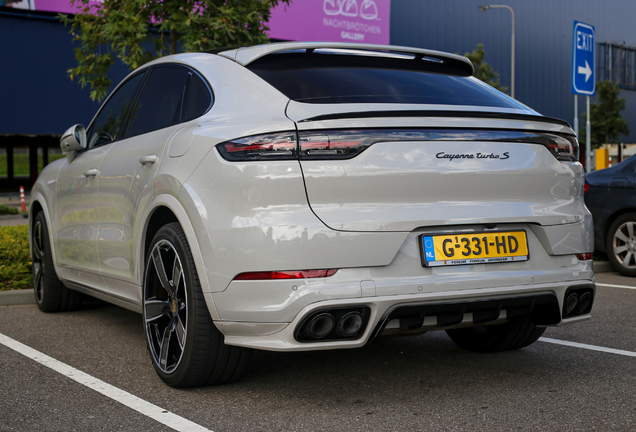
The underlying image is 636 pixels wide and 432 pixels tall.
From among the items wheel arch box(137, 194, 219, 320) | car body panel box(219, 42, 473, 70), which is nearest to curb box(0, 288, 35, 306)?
wheel arch box(137, 194, 219, 320)

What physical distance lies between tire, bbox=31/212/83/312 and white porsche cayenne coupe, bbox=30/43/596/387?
6.21ft

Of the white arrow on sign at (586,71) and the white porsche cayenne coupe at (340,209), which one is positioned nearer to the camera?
the white porsche cayenne coupe at (340,209)

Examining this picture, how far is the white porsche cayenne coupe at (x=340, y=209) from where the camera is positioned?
3.04 m

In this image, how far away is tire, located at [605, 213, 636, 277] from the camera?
323 inches

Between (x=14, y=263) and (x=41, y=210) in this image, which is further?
(x=14, y=263)

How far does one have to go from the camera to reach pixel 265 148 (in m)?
3.11

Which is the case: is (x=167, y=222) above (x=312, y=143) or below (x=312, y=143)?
below

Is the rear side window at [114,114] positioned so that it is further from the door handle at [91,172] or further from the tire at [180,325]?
the tire at [180,325]

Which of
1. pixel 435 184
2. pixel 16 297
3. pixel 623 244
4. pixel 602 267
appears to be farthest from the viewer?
pixel 602 267

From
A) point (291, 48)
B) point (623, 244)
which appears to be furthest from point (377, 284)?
point (623, 244)

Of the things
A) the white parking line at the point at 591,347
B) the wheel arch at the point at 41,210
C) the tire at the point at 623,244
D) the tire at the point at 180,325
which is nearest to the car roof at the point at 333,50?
the tire at the point at 180,325

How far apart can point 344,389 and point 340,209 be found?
104 centimetres

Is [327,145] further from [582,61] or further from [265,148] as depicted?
[582,61]

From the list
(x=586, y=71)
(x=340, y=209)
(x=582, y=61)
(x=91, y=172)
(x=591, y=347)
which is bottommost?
(x=591, y=347)
